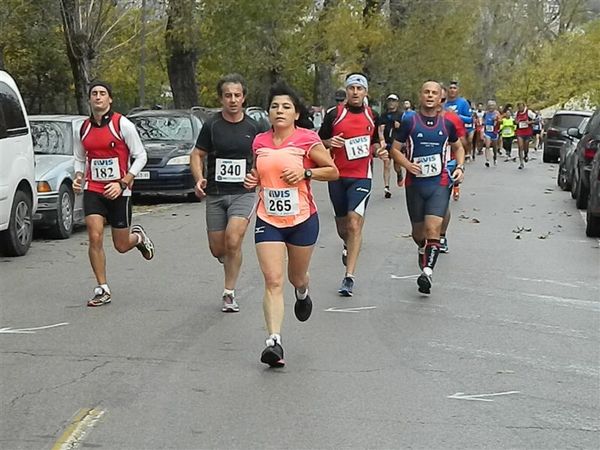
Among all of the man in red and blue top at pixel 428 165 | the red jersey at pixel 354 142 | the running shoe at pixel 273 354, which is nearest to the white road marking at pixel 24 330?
the running shoe at pixel 273 354

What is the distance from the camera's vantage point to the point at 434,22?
4922 cm

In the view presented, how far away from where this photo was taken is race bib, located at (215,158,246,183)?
30.2 feet

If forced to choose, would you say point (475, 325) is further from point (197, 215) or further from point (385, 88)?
point (385, 88)

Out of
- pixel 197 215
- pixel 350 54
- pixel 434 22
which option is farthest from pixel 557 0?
pixel 197 215

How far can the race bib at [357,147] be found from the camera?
10.6 metres

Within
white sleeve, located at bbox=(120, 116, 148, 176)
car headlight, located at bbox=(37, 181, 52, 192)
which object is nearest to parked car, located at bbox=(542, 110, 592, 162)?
car headlight, located at bbox=(37, 181, 52, 192)

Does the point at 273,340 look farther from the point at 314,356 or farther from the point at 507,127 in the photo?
the point at 507,127

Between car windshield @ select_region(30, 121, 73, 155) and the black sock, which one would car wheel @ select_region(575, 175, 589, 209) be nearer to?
car windshield @ select_region(30, 121, 73, 155)

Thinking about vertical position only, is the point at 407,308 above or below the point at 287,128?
below

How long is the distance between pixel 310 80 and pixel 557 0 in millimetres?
35526

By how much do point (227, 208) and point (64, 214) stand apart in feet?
18.9

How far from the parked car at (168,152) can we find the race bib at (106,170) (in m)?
9.87

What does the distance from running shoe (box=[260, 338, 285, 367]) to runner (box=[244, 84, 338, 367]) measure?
12 cm

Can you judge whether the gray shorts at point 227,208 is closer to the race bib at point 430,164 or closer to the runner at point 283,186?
the runner at point 283,186
